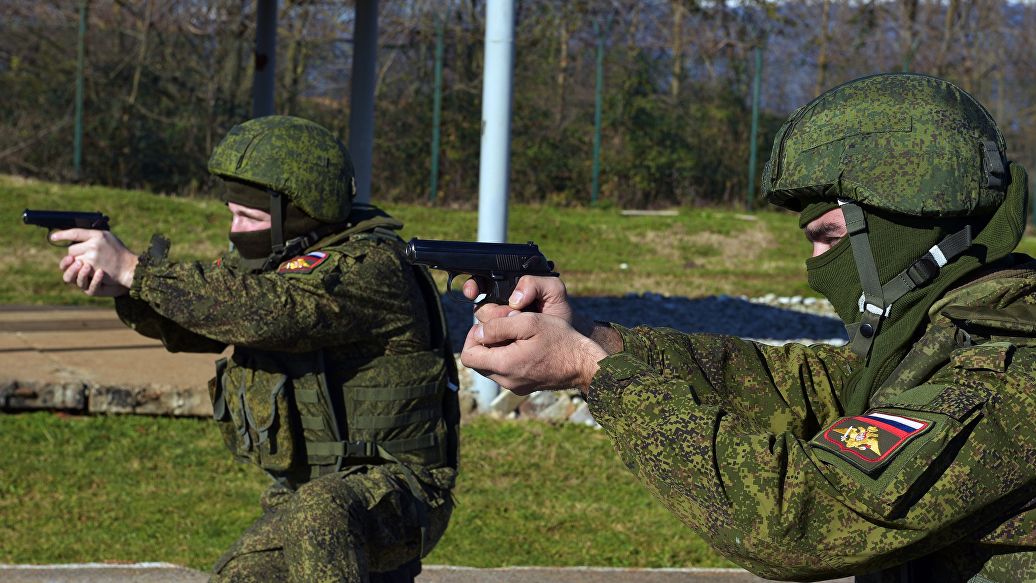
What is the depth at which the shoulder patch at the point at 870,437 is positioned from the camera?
1.96m

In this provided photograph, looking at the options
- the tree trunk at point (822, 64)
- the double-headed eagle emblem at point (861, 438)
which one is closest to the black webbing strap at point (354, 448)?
the double-headed eagle emblem at point (861, 438)

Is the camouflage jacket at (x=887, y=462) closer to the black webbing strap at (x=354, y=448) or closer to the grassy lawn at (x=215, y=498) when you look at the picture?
the black webbing strap at (x=354, y=448)

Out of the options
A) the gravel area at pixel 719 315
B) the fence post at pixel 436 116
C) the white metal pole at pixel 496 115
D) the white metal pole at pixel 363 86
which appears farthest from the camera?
the fence post at pixel 436 116

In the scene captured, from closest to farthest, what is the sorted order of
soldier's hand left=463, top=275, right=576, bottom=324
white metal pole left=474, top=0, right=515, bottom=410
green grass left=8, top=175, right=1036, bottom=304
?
soldier's hand left=463, top=275, right=576, bottom=324 → white metal pole left=474, top=0, right=515, bottom=410 → green grass left=8, top=175, right=1036, bottom=304

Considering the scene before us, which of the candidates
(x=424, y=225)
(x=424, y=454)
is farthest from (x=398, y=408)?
(x=424, y=225)

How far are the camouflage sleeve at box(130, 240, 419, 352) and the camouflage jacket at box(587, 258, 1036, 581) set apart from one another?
1843 millimetres

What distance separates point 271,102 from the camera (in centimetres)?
994

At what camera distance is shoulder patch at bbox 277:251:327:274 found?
400cm

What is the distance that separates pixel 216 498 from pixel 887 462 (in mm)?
4926

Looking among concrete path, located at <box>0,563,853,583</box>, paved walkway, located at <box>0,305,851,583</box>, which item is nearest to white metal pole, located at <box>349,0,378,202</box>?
paved walkway, located at <box>0,305,851,583</box>

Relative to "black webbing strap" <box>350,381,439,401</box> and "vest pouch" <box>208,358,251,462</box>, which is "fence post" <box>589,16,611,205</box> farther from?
"black webbing strap" <box>350,381,439,401</box>

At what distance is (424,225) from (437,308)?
11365 mm

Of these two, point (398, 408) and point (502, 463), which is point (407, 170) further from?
point (398, 408)

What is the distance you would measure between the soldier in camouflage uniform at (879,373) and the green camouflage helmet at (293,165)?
181 cm
